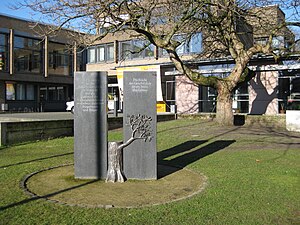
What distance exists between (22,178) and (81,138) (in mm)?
1459

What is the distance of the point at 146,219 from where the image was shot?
16.1ft

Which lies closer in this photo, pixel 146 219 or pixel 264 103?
pixel 146 219

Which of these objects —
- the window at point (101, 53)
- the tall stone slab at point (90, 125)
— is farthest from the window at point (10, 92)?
the tall stone slab at point (90, 125)

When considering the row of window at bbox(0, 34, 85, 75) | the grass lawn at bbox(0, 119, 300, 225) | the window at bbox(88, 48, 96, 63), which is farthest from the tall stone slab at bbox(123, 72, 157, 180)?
the window at bbox(88, 48, 96, 63)

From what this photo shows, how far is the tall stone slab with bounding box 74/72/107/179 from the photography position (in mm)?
7461

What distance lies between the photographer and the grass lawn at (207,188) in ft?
16.3

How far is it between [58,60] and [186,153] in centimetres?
3725

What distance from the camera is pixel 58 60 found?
148ft

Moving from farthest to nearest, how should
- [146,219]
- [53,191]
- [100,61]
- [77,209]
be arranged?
[100,61], [53,191], [77,209], [146,219]

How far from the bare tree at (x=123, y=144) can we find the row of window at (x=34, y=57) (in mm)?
30326

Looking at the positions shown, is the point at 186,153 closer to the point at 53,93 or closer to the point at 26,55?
the point at 26,55

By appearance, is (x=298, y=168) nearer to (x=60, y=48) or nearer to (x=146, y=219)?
(x=146, y=219)

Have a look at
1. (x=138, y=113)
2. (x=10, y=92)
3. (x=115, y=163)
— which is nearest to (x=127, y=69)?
(x=10, y=92)

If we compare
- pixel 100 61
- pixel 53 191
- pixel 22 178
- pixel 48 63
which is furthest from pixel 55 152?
pixel 48 63
